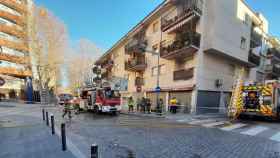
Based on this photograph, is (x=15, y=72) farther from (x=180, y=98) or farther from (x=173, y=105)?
(x=180, y=98)

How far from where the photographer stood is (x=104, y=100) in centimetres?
1441

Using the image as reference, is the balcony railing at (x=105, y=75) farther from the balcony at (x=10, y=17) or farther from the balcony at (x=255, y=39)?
the balcony at (x=255, y=39)

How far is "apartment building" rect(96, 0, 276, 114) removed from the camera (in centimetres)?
1490

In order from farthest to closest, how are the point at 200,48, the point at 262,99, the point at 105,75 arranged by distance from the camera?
the point at 105,75 → the point at 200,48 → the point at 262,99

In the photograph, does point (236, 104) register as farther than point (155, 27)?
No

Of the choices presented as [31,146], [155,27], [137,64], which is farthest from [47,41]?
[31,146]

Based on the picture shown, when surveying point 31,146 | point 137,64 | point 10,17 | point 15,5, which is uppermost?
point 15,5

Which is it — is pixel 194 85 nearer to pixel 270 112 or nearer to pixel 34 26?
pixel 270 112

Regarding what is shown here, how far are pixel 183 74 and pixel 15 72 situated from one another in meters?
30.9

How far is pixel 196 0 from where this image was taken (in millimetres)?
15453

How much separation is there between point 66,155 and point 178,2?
1773 cm

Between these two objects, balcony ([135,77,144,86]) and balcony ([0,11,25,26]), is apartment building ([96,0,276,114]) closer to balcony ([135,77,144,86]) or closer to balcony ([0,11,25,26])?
balcony ([135,77,144,86])

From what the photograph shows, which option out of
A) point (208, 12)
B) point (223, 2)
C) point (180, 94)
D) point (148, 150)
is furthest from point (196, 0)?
point (148, 150)

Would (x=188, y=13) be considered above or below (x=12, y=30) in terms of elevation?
below
